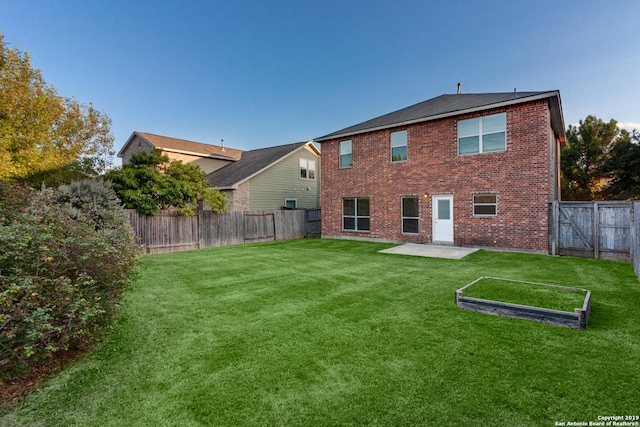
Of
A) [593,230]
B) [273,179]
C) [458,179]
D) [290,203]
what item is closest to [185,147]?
[273,179]

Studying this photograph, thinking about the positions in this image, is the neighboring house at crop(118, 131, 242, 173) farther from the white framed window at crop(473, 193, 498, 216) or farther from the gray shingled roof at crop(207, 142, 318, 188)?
the white framed window at crop(473, 193, 498, 216)

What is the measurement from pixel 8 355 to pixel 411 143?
13.3 m

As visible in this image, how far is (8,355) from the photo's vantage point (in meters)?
2.70

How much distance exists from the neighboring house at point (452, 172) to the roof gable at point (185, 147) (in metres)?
11.4

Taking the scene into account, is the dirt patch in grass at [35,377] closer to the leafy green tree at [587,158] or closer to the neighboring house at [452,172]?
the neighboring house at [452,172]

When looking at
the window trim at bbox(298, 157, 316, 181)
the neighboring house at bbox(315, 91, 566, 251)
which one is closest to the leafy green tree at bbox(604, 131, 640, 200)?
the neighboring house at bbox(315, 91, 566, 251)

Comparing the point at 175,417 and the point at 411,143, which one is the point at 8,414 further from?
the point at 411,143

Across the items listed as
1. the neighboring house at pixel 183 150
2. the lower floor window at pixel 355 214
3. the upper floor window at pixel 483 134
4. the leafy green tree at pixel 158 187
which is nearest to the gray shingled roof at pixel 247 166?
the neighboring house at pixel 183 150

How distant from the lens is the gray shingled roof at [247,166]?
1847 centimetres

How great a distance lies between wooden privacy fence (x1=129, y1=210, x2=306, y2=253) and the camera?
12.1 m

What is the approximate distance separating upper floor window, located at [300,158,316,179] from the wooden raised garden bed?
56.5 feet

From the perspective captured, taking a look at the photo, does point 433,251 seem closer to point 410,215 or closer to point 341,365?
point 410,215

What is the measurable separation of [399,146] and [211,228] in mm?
9548

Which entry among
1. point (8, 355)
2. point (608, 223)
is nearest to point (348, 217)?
point (608, 223)
